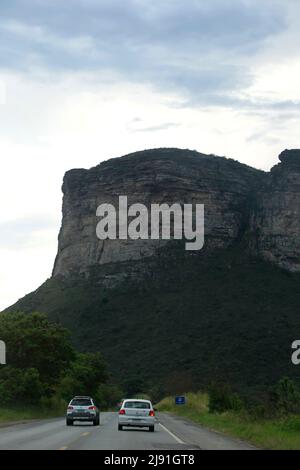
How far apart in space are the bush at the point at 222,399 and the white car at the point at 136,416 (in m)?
19.9

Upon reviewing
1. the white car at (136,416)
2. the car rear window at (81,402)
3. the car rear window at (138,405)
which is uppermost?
the car rear window at (138,405)

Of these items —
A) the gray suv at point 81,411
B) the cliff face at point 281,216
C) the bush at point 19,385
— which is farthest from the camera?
the cliff face at point 281,216

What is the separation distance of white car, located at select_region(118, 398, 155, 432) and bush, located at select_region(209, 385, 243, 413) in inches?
785

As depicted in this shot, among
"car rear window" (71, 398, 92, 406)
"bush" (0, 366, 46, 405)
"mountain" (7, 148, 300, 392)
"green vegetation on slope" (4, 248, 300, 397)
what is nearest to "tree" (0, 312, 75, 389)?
"bush" (0, 366, 46, 405)

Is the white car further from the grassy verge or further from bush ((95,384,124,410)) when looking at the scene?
bush ((95,384,124,410))

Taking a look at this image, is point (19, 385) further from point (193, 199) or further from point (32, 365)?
point (193, 199)

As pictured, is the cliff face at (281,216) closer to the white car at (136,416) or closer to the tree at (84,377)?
the tree at (84,377)

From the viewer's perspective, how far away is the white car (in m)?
31.7

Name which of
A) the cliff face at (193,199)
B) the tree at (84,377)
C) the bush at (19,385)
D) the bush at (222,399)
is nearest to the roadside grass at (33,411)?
A: the bush at (19,385)

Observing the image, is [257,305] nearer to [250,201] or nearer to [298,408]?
[250,201]

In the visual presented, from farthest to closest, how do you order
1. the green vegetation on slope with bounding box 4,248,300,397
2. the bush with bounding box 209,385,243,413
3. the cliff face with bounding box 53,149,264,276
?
the cliff face with bounding box 53,149,264,276
the green vegetation on slope with bounding box 4,248,300,397
the bush with bounding box 209,385,243,413

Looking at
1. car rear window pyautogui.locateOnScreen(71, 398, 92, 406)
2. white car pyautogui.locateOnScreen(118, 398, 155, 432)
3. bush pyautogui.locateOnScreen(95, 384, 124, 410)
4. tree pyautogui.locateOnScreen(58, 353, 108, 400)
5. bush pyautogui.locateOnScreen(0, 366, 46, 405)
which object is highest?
white car pyautogui.locateOnScreen(118, 398, 155, 432)

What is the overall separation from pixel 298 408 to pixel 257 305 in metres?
77.9

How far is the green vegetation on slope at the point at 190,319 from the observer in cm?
9006
